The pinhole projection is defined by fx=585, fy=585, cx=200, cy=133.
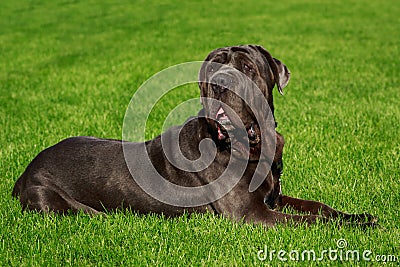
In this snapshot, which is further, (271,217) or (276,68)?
(276,68)

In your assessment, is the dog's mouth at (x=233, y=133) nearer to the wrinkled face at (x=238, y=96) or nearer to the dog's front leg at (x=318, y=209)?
the wrinkled face at (x=238, y=96)

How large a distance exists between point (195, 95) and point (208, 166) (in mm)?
7740

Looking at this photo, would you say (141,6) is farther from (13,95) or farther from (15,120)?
(15,120)

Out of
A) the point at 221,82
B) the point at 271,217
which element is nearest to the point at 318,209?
the point at 271,217

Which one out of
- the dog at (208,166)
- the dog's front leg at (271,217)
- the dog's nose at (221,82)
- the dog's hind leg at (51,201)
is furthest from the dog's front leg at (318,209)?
the dog's hind leg at (51,201)

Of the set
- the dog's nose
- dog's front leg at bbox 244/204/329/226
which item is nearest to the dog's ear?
the dog's nose

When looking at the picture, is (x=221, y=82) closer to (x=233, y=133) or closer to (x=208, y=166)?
(x=233, y=133)

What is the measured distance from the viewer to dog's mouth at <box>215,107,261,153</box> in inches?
226

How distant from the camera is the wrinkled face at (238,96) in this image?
18.7 ft

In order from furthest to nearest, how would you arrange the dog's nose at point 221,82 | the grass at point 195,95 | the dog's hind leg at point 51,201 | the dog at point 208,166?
the dog's hind leg at point 51,201, the dog at point 208,166, the dog's nose at point 221,82, the grass at point 195,95

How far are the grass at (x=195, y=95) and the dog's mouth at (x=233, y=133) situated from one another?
0.79 m

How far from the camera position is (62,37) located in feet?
82.2

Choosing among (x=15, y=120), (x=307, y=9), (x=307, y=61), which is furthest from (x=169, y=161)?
(x=307, y=9)

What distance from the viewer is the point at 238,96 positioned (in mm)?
5684
